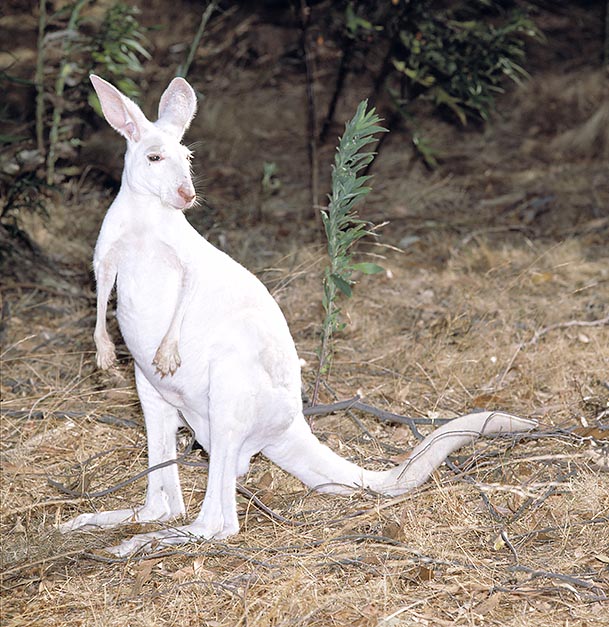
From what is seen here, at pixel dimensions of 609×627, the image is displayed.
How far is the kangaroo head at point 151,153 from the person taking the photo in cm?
254

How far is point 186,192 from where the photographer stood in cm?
252

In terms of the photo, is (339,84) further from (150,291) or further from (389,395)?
(150,291)

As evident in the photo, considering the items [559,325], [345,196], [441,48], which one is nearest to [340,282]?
[345,196]

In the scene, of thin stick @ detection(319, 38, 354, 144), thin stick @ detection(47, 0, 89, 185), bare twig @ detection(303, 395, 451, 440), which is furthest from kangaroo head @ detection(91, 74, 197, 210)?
thin stick @ detection(319, 38, 354, 144)

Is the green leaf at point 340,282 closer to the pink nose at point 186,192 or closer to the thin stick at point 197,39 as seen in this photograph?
the pink nose at point 186,192

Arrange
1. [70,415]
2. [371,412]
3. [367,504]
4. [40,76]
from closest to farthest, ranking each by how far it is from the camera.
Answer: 1. [367,504]
2. [371,412]
3. [70,415]
4. [40,76]

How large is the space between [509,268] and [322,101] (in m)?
3.69

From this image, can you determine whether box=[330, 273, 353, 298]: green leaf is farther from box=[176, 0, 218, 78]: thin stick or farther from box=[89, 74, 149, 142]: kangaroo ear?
box=[176, 0, 218, 78]: thin stick

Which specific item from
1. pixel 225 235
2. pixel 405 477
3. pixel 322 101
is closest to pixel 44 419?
pixel 405 477

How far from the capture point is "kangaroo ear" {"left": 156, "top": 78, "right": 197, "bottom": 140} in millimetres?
2686

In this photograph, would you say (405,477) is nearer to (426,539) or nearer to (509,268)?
(426,539)

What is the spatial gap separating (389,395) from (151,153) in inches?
66.1

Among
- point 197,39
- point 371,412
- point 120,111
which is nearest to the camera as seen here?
point 120,111

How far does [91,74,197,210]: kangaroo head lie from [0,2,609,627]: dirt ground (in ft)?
2.95
